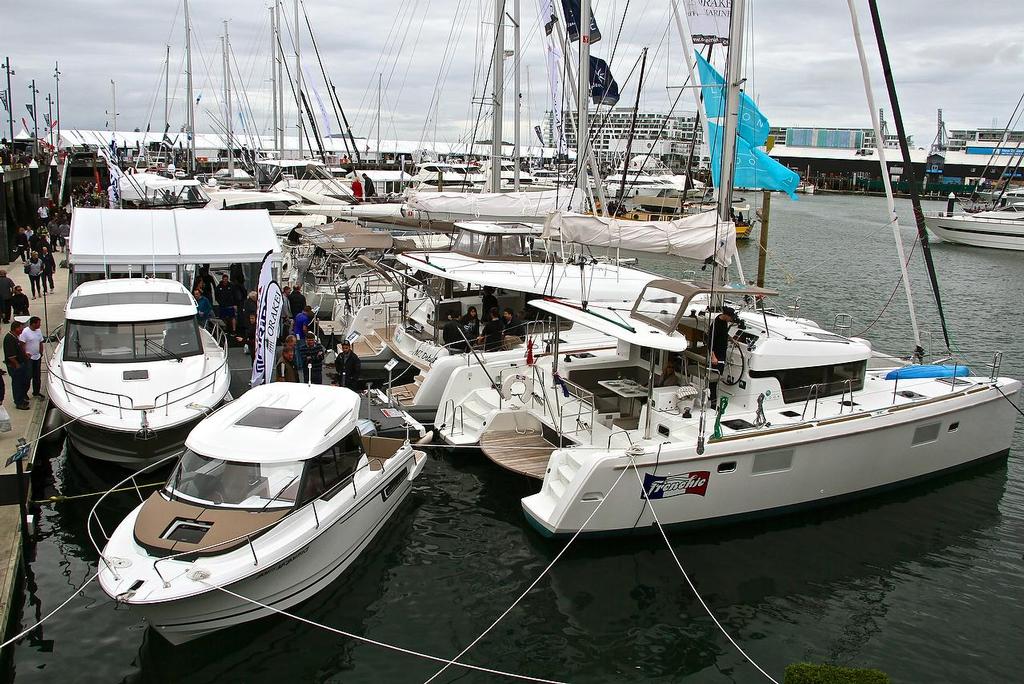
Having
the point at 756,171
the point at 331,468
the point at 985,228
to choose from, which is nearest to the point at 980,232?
the point at 985,228

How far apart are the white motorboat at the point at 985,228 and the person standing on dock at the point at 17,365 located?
56.7 m

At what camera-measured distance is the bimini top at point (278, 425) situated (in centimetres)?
962

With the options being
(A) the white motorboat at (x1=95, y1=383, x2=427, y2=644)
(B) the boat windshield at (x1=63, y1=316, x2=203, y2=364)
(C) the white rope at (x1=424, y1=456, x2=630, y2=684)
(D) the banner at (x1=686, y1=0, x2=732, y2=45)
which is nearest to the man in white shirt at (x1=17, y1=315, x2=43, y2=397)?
(B) the boat windshield at (x1=63, y1=316, x2=203, y2=364)

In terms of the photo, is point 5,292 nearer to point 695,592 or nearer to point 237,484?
point 237,484

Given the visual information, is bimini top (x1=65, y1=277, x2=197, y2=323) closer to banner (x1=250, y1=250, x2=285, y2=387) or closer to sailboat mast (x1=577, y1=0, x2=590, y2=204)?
banner (x1=250, y1=250, x2=285, y2=387)

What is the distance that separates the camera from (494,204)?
73.5 feet

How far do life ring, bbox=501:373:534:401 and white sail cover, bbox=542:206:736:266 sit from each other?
3.59m

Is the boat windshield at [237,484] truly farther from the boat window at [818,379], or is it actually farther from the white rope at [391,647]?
the boat window at [818,379]

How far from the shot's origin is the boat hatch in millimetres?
8766

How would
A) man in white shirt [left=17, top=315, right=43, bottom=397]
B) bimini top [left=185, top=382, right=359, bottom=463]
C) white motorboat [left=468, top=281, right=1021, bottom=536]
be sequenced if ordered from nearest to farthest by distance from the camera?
bimini top [left=185, top=382, right=359, bottom=463], white motorboat [left=468, top=281, right=1021, bottom=536], man in white shirt [left=17, top=315, right=43, bottom=397]

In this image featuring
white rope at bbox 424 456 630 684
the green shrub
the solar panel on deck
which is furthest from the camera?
the solar panel on deck

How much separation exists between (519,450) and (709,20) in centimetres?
773

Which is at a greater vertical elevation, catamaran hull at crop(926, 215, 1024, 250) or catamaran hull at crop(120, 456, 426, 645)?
catamaran hull at crop(926, 215, 1024, 250)

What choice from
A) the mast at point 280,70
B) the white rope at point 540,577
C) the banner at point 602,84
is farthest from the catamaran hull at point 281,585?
the mast at point 280,70
